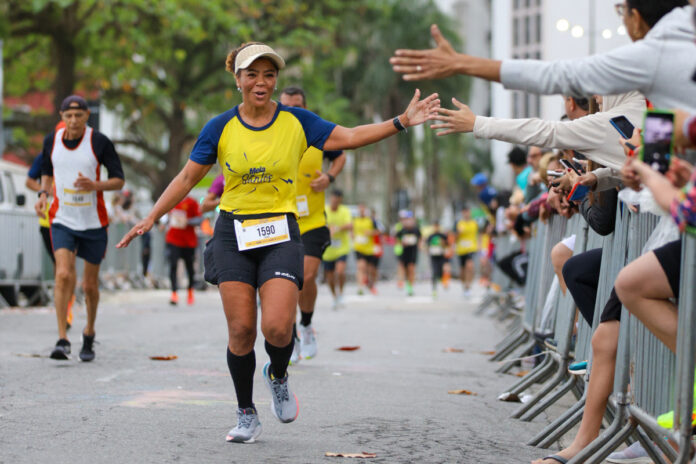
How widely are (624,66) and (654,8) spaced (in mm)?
305

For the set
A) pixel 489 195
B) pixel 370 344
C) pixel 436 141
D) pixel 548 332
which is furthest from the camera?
pixel 436 141

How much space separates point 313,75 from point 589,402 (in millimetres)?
30301

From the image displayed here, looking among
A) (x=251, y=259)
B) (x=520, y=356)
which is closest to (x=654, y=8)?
(x=251, y=259)

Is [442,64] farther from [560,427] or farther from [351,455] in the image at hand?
[560,427]

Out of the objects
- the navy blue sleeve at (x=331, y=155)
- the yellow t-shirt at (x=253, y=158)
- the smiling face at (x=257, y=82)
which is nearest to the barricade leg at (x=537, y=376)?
the yellow t-shirt at (x=253, y=158)

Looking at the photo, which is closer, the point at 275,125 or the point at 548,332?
the point at 275,125

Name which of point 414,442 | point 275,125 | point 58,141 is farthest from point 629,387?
point 58,141

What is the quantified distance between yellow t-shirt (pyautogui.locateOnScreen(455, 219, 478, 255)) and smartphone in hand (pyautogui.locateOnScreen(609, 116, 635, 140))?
A: 77.5 ft

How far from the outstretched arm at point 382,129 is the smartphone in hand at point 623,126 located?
35.0 inches

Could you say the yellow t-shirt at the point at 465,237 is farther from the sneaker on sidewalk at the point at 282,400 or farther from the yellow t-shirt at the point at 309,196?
the sneaker on sidewalk at the point at 282,400

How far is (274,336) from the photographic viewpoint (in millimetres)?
6051

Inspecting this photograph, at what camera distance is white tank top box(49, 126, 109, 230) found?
10.0m

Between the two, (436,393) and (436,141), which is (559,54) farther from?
(436,141)

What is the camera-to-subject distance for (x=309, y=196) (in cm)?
1033
